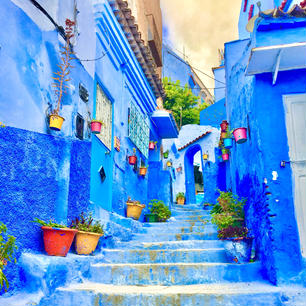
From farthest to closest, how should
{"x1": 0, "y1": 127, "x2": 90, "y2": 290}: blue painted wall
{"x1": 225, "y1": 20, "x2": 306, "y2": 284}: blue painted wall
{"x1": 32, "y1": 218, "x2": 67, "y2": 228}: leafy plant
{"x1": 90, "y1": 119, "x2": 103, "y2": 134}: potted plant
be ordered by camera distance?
1. {"x1": 90, "y1": 119, "x2": 103, "y2": 134}: potted plant
2. {"x1": 225, "y1": 20, "x2": 306, "y2": 284}: blue painted wall
3. {"x1": 32, "y1": 218, "x2": 67, "y2": 228}: leafy plant
4. {"x1": 0, "y1": 127, "x2": 90, "y2": 290}: blue painted wall

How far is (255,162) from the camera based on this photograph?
6.35m

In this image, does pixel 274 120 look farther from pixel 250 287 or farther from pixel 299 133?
pixel 250 287

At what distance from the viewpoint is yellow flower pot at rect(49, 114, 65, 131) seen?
211 inches

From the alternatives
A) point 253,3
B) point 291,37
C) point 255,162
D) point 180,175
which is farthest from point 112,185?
point 180,175

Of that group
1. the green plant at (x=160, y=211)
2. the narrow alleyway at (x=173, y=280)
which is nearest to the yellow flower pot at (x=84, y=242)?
the narrow alleyway at (x=173, y=280)

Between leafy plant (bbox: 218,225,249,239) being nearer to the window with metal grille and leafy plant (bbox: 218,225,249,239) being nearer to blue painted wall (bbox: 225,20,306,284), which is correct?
blue painted wall (bbox: 225,20,306,284)

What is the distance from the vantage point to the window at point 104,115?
800 centimetres

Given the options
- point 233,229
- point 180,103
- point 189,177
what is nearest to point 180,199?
point 189,177

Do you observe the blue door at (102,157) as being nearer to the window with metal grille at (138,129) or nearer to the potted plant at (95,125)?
the potted plant at (95,125)

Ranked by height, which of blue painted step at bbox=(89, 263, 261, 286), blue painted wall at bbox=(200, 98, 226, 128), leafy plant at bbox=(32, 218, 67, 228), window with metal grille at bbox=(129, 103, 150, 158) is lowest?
blue painted step at bbox=(89, 263, 261, 286)

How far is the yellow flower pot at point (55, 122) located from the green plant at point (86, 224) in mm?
1540

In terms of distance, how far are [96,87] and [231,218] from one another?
157 inches

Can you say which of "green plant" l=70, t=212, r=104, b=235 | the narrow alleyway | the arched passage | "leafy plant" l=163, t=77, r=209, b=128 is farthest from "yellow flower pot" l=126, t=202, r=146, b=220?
"leafy plant" l=163, t=77, r=209, b=128

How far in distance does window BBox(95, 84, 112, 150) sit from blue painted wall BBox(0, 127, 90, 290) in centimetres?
190
